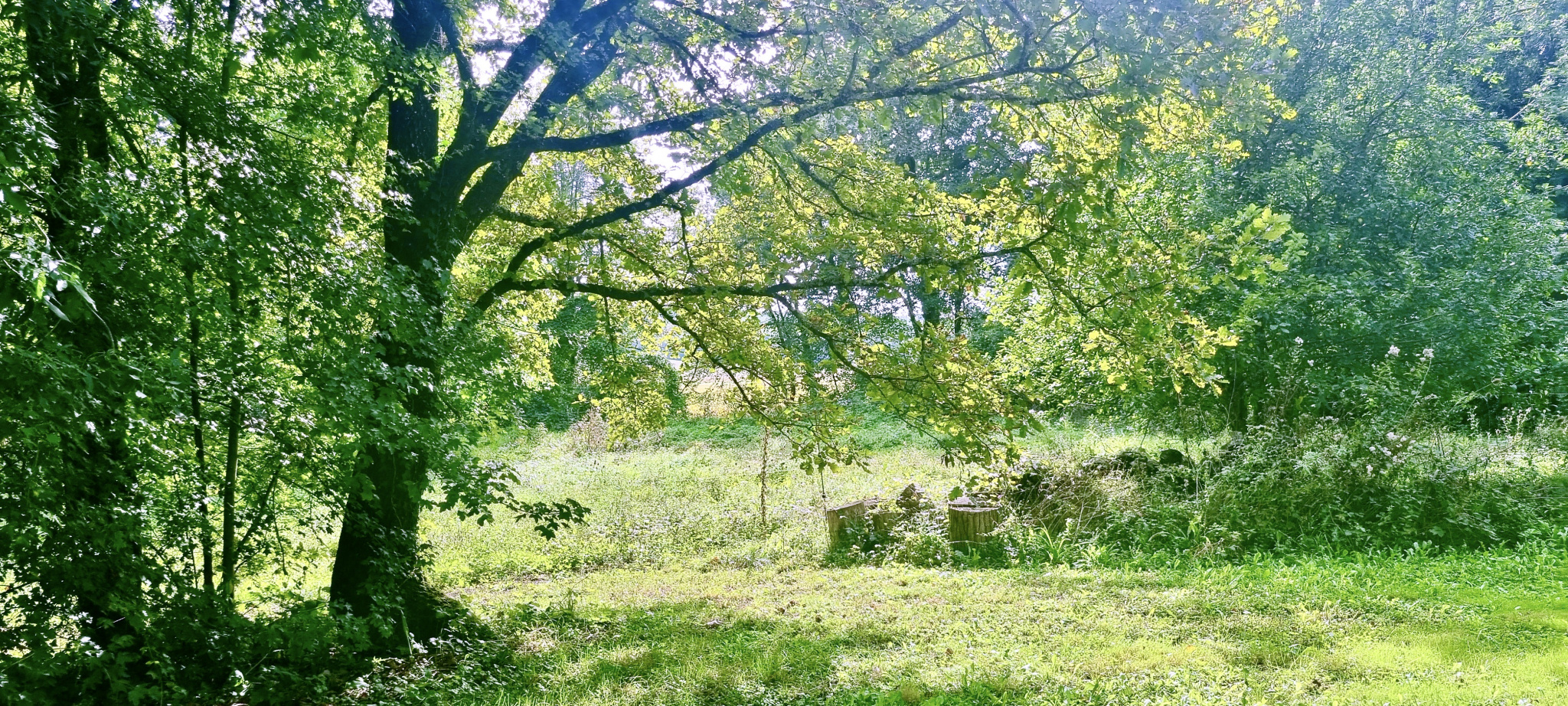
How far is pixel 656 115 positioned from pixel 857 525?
5.11 metres

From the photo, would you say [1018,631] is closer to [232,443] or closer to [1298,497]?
[1298,497]

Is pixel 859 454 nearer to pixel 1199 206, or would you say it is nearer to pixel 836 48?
pixel 836 48

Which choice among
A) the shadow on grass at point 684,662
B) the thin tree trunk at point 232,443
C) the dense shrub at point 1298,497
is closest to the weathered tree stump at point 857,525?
the dense shrub at point 1298,497

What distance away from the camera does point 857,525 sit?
31.3ft

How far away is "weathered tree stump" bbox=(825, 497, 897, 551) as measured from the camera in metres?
9.44

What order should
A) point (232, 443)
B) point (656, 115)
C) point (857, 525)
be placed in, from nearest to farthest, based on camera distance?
1. point (232, 443)
2. point (656, 115)
3. point (857, 525)

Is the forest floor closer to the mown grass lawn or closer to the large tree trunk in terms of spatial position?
the mown grass lawn

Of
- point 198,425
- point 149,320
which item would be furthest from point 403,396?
point 149,320

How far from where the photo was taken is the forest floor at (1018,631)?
4629 millimetres

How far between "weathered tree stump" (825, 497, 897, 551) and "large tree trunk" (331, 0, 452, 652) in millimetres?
4357

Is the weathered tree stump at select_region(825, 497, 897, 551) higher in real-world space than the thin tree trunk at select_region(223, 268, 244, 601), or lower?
lower

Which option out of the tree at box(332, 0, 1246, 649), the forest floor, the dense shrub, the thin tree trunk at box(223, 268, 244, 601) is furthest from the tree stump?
the thin tree trunk at box(223, 268, 244, 601)

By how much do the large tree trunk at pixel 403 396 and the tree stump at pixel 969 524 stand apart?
4998 mm

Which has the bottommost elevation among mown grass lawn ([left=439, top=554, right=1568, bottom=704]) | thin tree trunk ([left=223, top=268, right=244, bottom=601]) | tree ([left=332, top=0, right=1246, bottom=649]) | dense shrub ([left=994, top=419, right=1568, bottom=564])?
mown grass lawn ([left=439, top=554, right=1568, bottom=704])
